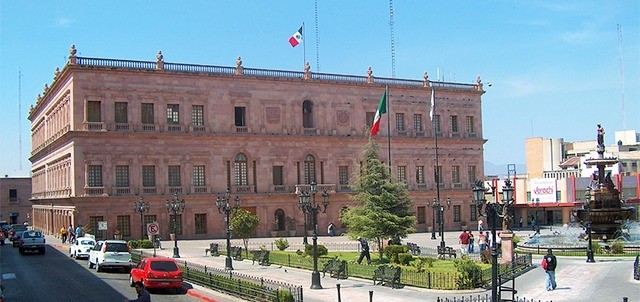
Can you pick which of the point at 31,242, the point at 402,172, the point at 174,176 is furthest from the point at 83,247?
the point at 402,172

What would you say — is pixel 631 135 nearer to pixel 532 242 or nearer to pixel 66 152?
pixel 532 242

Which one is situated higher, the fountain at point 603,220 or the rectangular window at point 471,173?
the rectangular window at point 471,173

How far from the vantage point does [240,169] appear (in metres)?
64.1


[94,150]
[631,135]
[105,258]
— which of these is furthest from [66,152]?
[631,135]

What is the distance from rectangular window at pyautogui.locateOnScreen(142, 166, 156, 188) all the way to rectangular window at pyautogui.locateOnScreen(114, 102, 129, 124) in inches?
165

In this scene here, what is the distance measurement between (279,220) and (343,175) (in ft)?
26.1

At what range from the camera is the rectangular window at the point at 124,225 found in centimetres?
5847

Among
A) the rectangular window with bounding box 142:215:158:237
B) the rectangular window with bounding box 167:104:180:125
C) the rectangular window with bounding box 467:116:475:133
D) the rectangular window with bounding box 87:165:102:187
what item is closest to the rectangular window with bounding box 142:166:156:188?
the rectangular window with bounding box 142:215:158:237

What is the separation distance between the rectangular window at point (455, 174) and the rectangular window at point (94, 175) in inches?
1407

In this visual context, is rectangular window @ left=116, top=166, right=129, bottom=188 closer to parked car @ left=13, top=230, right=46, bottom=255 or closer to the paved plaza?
parked car @ left=13, top=230, right=46, bottom=255

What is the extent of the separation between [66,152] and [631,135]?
83059mm

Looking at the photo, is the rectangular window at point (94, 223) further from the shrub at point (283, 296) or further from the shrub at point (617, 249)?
the shrub at point (283, 296)

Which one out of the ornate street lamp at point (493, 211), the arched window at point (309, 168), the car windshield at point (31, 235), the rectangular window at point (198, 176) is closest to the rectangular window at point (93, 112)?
the rectangular window at point (198, 176)

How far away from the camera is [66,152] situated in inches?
2398
